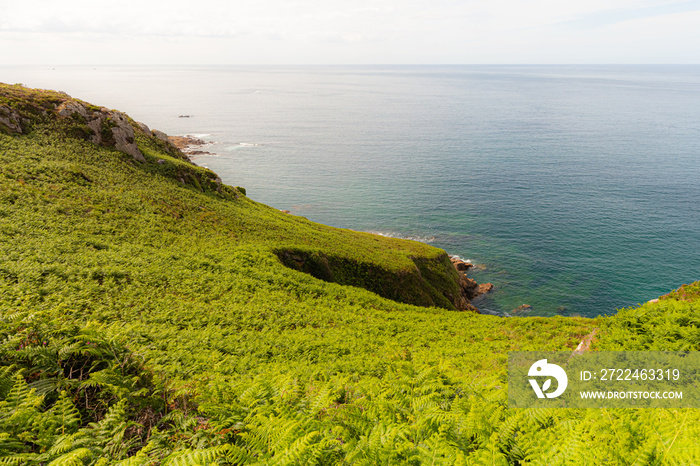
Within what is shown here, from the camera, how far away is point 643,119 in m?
164

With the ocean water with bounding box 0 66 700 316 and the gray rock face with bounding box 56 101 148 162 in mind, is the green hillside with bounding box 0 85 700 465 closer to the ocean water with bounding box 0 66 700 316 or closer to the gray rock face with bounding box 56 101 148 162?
the gray rock face with bounding box 56 101 148 162

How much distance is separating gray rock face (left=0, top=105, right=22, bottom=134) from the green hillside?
163mm

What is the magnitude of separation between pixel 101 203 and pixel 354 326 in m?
27.8

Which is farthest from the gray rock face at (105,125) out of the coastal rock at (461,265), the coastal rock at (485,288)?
the coastal rock at (485,288)

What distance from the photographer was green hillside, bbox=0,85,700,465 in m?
5.35

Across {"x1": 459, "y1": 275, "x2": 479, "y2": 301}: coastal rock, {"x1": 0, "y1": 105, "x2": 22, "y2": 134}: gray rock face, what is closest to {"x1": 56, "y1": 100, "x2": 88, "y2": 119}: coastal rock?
{"x1": 0, "y1": 105, "x2": 22, "y2": 134}: gray rock face

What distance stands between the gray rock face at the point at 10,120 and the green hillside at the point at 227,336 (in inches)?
6.4

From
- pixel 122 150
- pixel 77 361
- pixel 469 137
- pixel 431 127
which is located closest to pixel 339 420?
pixel 77 361

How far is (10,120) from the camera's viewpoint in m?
36.9

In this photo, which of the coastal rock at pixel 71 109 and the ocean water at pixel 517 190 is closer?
the coastal rock at pixel 71 109

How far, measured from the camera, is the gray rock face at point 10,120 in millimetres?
36312

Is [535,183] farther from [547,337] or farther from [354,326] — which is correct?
[354,326]

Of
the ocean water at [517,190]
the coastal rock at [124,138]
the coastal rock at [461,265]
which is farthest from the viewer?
the coastal rock at [461,265]

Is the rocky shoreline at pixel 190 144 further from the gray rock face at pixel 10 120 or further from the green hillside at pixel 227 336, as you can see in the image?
the gray rock face at pixel 10 120
